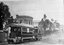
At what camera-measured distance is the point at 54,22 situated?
1.96 m

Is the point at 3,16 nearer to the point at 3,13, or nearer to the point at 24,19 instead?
the point at 3,13

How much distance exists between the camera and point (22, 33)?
6.30 feet

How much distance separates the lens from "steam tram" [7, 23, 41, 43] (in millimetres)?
1899

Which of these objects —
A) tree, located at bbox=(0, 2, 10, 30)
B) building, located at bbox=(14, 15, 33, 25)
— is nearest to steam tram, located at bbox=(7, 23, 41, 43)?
building, located at bbox=(14, 15, 33, 25)

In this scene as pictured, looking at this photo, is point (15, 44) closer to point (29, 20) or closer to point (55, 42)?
point (29, 20)

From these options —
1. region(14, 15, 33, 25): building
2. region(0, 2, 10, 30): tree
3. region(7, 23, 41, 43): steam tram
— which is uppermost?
region(0, 2, 10, 30): tree

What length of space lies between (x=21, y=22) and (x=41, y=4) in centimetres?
48

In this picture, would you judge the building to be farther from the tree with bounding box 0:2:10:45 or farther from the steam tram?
the tree with bounding box 0:2:10:45

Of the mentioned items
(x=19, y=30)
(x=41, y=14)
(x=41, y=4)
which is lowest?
(x=19, y=30)

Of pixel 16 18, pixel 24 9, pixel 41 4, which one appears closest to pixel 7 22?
pixel 16 18

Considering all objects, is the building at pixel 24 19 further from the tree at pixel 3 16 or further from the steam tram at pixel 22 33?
the tree at pixel 3 16

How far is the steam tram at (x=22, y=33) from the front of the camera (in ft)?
6.23

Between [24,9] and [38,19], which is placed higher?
[24,9]

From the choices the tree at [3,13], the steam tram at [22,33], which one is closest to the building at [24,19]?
the steam tram at [22,33]
